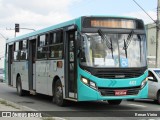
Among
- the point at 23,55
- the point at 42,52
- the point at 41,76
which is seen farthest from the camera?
the point at 23,55

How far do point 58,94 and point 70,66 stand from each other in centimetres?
159

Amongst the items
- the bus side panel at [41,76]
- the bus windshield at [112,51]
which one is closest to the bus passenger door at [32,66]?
the bus side panel at [41,76]

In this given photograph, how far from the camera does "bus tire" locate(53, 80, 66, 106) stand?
1474 centimetres

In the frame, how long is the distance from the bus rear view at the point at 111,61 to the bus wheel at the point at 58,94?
73.2 inches

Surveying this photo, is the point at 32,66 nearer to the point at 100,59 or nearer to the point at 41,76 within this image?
the point at 41,76

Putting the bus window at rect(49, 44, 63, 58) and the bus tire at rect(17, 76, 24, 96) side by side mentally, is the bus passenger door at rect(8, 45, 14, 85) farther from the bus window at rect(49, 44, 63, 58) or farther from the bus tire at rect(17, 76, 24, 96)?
the bus window at rect(49, 44, 63, 58)

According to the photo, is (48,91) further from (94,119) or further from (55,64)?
(94,119)

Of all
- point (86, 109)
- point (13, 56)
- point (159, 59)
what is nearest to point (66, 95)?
point (86, 109)

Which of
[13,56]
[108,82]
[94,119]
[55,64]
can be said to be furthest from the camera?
[13,56]

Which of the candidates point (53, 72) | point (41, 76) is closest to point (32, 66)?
point (41, 76)

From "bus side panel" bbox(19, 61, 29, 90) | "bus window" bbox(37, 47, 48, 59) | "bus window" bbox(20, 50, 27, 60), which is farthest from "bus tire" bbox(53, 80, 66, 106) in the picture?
"bus window" bbox(20, 50, 27, 60)

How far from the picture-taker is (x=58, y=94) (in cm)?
1498

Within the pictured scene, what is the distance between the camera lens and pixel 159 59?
26.8m

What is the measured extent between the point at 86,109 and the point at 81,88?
151cm
